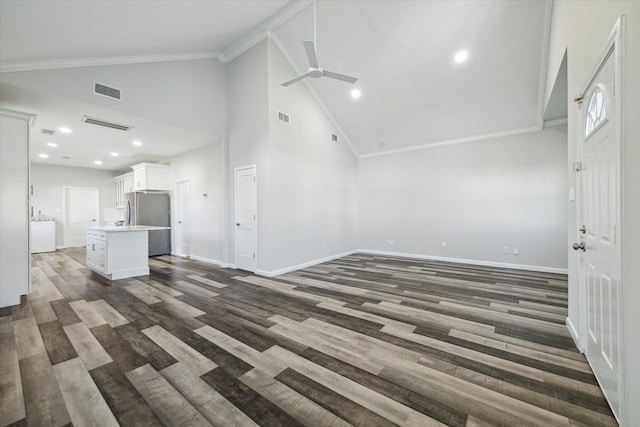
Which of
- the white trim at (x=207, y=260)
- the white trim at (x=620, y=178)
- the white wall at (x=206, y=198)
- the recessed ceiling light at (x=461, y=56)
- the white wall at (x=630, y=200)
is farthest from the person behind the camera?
the white wall at (x=206, y=198)

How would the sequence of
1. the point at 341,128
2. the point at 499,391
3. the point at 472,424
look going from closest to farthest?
the point at 472,424 → the point at 499,391 → the point at 341,128

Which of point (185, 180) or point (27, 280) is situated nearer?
point (27, 280)

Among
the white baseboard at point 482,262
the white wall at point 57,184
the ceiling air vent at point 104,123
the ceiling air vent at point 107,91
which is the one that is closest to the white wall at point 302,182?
the white baseboard at point 482,262

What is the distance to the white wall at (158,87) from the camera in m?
3.36

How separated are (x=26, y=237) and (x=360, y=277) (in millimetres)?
4855

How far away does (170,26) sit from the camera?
3484mm

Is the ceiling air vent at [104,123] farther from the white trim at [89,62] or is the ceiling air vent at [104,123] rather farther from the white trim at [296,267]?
the white trim at [296,267]

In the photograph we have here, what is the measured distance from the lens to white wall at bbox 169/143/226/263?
18.5 feet

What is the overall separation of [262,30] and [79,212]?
29.3ft

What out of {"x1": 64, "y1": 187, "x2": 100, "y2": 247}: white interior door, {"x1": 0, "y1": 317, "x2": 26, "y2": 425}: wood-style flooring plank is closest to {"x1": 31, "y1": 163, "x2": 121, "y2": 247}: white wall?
{"x1": 64, "y1": 187, "x2": 100, "y2": 247}: white interior door

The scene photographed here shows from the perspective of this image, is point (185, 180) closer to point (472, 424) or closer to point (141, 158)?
point (141, 158)

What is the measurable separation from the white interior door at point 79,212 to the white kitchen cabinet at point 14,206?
6.47 meters

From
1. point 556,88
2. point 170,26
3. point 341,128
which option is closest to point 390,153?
point 341,128

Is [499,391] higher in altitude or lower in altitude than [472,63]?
lower
